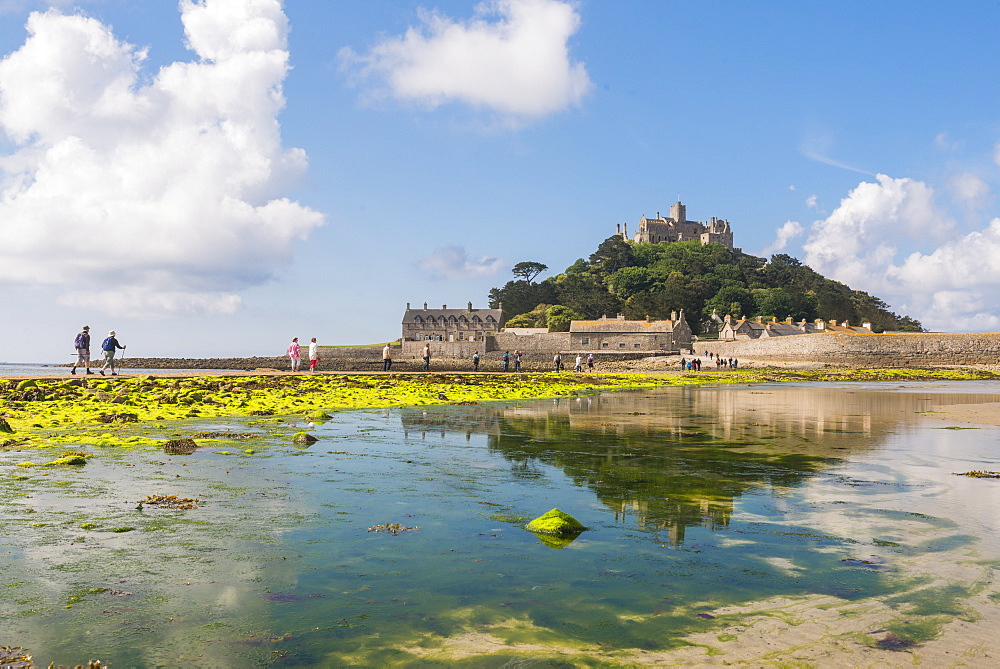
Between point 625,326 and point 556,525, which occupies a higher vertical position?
point 625,326

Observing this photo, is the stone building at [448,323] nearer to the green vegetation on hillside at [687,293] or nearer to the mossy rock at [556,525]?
the green vegetation on hillside at [687,293]

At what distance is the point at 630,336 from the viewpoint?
97.5 m

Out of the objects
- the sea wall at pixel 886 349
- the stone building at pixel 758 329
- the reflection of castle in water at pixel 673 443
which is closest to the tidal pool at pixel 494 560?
the reflection of castle in water at pixel 673 443

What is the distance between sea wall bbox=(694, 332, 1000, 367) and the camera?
68.2 metres

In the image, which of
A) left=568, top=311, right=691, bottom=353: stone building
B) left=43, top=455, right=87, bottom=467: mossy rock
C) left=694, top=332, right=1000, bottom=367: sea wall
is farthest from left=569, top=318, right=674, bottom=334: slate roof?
left=43, top=455, right=87, bottom=467: mossy rock

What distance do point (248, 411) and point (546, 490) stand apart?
1216 centimetres

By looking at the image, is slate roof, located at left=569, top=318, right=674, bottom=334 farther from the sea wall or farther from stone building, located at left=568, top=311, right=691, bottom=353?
the sea wall

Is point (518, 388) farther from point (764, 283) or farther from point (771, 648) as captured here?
point (764, 283)

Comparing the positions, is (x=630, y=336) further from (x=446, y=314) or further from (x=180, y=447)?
(x=180, y=447)

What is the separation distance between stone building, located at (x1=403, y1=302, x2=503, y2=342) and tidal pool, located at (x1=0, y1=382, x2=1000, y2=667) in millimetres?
115992

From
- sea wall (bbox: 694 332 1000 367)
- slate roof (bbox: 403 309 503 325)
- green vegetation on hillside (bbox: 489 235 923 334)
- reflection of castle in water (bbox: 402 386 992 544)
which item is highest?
green vegetation on hillside (bbox: 489 235 923 334)

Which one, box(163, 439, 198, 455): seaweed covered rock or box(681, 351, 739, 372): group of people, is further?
box(681, 351, 739, 372): group of people

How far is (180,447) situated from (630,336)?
89.8 m

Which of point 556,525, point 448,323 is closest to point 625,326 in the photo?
point 448,323
